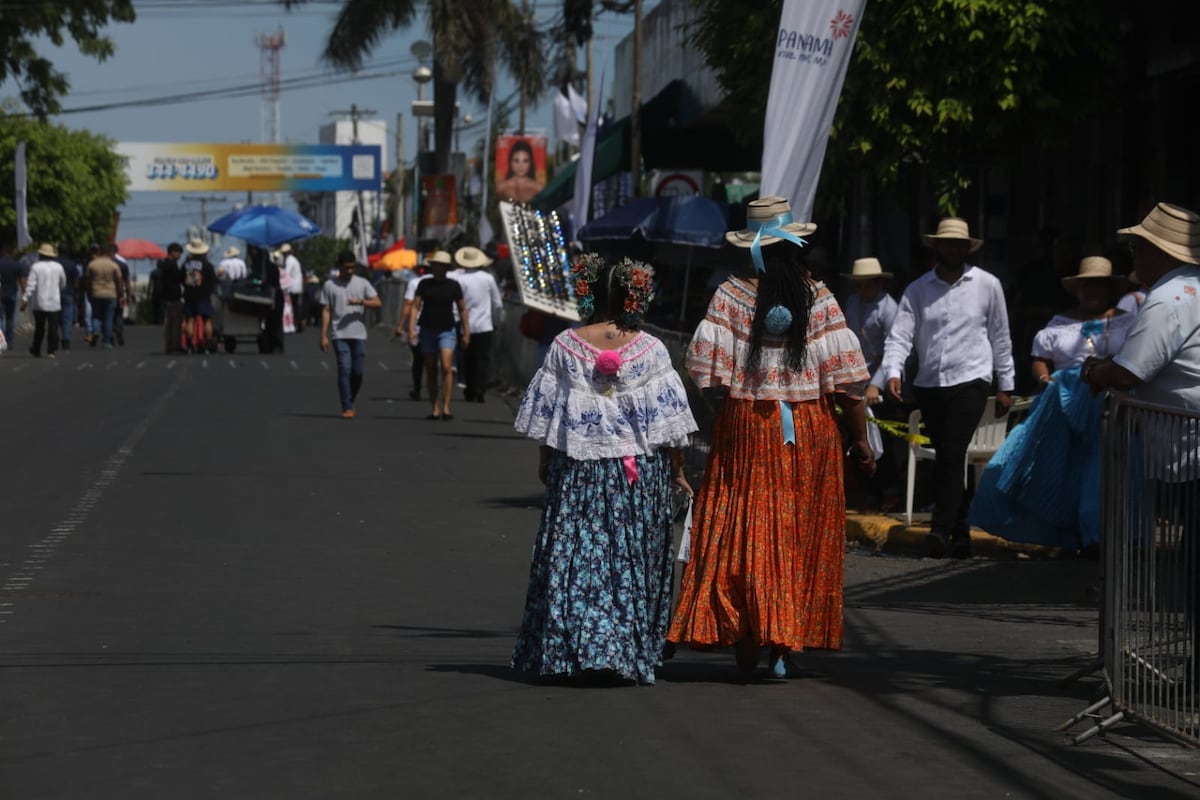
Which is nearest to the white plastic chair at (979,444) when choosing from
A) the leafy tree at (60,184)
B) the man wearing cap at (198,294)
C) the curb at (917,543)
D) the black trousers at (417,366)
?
the curb at (917,543)

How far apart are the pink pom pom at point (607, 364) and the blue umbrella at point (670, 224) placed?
12419 mm

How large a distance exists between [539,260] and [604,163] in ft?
14.8

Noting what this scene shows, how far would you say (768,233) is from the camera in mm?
8141

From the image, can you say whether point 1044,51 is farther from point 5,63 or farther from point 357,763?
point 5,63

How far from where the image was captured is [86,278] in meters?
37.4

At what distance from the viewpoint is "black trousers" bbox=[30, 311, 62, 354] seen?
3338cm

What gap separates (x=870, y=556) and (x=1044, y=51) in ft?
21.1

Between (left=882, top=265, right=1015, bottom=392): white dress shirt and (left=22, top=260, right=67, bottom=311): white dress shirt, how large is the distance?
2358 centimetres

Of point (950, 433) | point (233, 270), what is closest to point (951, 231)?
point (950, 433)

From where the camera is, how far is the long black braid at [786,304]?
315 inches

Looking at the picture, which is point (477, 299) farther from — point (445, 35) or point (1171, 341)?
point (445, 35)

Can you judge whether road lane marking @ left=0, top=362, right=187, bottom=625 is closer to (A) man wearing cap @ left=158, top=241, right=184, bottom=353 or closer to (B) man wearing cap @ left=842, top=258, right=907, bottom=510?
(B) man wearing cap @ left=842, top=258, right=907, bottom=510

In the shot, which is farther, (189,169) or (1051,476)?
(189,169)

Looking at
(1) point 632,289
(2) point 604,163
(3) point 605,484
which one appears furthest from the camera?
(2) point 604,163
